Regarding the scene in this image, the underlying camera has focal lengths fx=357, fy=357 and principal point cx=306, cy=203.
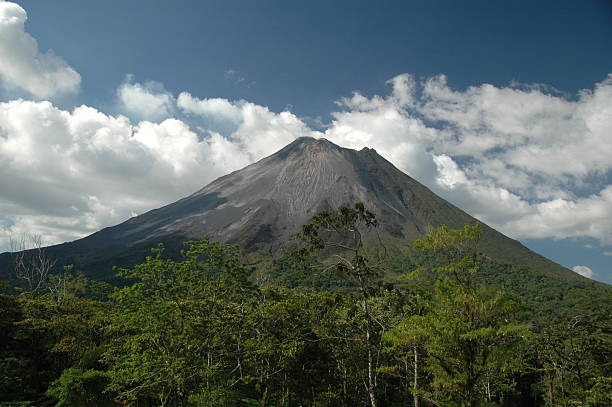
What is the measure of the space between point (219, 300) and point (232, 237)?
167259 millimetres

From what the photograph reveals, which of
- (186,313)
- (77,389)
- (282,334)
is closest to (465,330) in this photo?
(186,313)

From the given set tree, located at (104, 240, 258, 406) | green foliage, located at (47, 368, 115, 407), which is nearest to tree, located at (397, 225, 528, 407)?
tree, located at (104, 240, 258, 406)

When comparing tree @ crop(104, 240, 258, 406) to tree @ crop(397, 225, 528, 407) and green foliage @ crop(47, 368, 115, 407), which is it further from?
tree @ crop(397, 225, 528, 407)

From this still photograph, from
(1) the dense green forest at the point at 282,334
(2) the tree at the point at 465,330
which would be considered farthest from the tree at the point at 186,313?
(2) the tree at the point at 465,330

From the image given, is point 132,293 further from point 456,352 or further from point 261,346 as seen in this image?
point 456,352

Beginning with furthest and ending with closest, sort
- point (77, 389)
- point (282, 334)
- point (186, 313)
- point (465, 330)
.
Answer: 1. point (282, 334)
2. point (77, 389)
3. point (186, 313)
4. point (465, 330)

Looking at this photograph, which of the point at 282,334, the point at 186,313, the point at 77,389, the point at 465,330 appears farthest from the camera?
the point at 282,334

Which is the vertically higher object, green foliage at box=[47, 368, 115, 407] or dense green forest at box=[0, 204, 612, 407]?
dense green forest at box=[0, 204, 612, 407]

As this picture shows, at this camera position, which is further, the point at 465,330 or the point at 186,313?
the point at 186,313

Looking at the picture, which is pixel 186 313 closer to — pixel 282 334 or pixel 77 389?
pixel 282 334

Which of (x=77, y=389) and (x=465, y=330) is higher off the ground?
(x=465, y=330)

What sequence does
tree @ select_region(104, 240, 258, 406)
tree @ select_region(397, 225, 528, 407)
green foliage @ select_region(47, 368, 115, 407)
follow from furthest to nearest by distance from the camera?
green foliage @ select_region(47, 368, 115, 407) → tree @ select_region(104, 240, 258, 406) → tree @ select_region(397, 225, 528, 407)

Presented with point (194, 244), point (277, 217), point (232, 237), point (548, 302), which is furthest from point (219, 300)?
point (277, 217)

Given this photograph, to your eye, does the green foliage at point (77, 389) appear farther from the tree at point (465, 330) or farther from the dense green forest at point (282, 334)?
the tree at point (465, 330)
